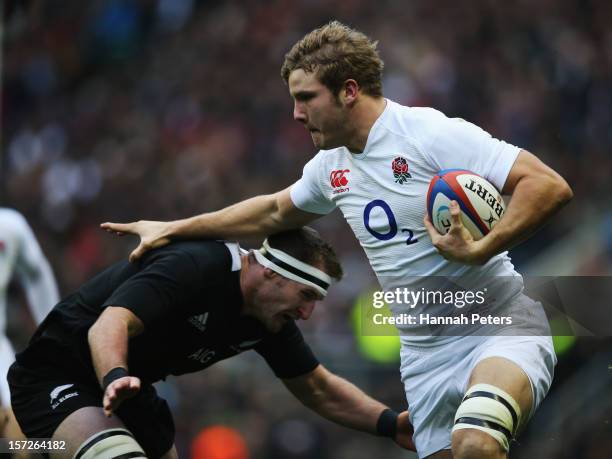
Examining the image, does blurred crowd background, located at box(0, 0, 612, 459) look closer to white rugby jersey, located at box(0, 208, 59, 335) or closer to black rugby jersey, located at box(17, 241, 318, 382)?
white rugby jersey, located at box(0, 208, 59, 335)

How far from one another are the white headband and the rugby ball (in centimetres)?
78

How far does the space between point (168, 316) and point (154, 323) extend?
119 millimetres

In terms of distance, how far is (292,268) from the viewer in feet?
16.9

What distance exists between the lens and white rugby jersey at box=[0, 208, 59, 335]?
23.9ft

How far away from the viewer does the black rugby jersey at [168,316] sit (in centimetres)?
492

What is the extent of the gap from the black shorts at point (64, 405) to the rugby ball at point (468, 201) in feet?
5.96

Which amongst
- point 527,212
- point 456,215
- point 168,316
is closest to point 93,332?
point 168,316

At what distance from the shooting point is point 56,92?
16688mm

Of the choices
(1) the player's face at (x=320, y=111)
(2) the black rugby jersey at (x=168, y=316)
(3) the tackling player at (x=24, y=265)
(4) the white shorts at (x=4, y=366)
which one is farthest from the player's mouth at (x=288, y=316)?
(3) the tackling player at (x=24, y=265)

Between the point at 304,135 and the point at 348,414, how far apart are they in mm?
7527

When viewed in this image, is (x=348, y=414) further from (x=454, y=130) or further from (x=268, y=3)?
(x=268, y=3)

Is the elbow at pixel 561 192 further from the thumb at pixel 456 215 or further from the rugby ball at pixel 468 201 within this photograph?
the thumb at pixel 456 215

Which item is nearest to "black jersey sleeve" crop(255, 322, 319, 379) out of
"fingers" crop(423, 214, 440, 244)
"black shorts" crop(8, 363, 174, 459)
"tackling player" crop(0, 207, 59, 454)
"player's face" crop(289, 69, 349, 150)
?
"black shorts" crop(8, 363, 174, 459)

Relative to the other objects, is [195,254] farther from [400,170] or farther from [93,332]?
[400,170]
